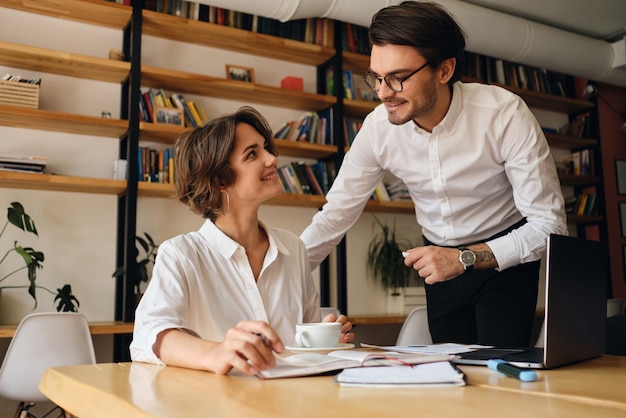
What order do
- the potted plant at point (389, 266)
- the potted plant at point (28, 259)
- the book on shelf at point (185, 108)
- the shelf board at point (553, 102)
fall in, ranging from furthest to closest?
the shelf board at point (553, 102) < the potted plant at point (389, 266) < the book on shelf at point (185, 108) < the potted plant at point (28, 259)

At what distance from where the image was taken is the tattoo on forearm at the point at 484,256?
1760 millimetres

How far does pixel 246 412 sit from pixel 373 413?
140 mm

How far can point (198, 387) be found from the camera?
2.80ft

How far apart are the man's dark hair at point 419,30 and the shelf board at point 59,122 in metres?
2.19

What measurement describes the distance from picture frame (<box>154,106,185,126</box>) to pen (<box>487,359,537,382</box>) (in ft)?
10.3

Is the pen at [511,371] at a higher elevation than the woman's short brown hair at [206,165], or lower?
lower

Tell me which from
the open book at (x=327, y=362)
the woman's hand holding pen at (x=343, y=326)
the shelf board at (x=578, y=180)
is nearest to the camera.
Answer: the open book at (x=327, y=362)

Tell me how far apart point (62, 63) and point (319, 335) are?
9.85 ft

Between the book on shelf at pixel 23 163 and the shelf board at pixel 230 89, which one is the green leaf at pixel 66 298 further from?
the shelf board at pixel 230 89

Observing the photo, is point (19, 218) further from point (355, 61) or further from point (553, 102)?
point (553, 102)

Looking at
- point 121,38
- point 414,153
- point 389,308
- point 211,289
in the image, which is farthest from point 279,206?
point 211,289

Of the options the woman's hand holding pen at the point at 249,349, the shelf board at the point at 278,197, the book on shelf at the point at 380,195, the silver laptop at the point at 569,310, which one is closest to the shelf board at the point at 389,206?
the book on shelf at the point at 380,195

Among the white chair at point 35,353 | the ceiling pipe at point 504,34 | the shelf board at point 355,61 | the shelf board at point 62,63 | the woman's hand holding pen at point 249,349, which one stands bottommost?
the white chair at point 35,353

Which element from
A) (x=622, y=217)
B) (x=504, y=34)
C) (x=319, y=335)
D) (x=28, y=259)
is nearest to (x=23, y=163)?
(x=28, y=259)
